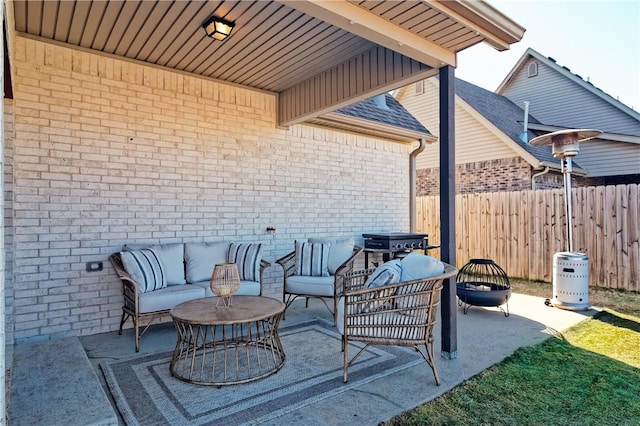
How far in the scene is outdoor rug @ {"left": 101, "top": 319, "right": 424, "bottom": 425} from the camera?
245 cm

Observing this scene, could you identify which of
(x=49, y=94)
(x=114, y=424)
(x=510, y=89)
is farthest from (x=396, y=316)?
(x=510, y=89)

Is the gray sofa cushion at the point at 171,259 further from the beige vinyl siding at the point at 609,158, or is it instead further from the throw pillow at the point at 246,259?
the beige vinyl siding at the point at 609,158

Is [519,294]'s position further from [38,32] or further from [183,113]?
[38,32]

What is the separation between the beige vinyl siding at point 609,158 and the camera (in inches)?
402

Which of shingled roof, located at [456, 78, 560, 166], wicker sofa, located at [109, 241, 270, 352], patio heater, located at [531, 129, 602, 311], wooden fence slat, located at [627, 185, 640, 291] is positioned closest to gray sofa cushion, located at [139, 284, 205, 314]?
wicker sofa, located at [109, 241, 270, 352]

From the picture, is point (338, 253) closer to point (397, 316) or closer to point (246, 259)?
point (246, 259)

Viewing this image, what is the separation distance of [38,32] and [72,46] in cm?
32

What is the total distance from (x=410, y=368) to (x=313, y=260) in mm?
2123

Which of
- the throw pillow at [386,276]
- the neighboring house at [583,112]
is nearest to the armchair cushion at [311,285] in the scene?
the throw pillow at [386,276]

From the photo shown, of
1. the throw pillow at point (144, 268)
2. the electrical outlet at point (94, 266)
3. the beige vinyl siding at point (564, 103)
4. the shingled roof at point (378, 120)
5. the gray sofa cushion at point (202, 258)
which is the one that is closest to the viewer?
the throw pillow at point (144, 268)

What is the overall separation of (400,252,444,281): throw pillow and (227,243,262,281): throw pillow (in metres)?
1.99

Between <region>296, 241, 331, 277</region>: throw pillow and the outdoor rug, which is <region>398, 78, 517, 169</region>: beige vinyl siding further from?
the outdoor rug

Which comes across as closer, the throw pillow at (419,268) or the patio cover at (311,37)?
the patio cover at (311,37)

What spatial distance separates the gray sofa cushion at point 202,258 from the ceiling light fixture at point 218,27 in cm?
242
